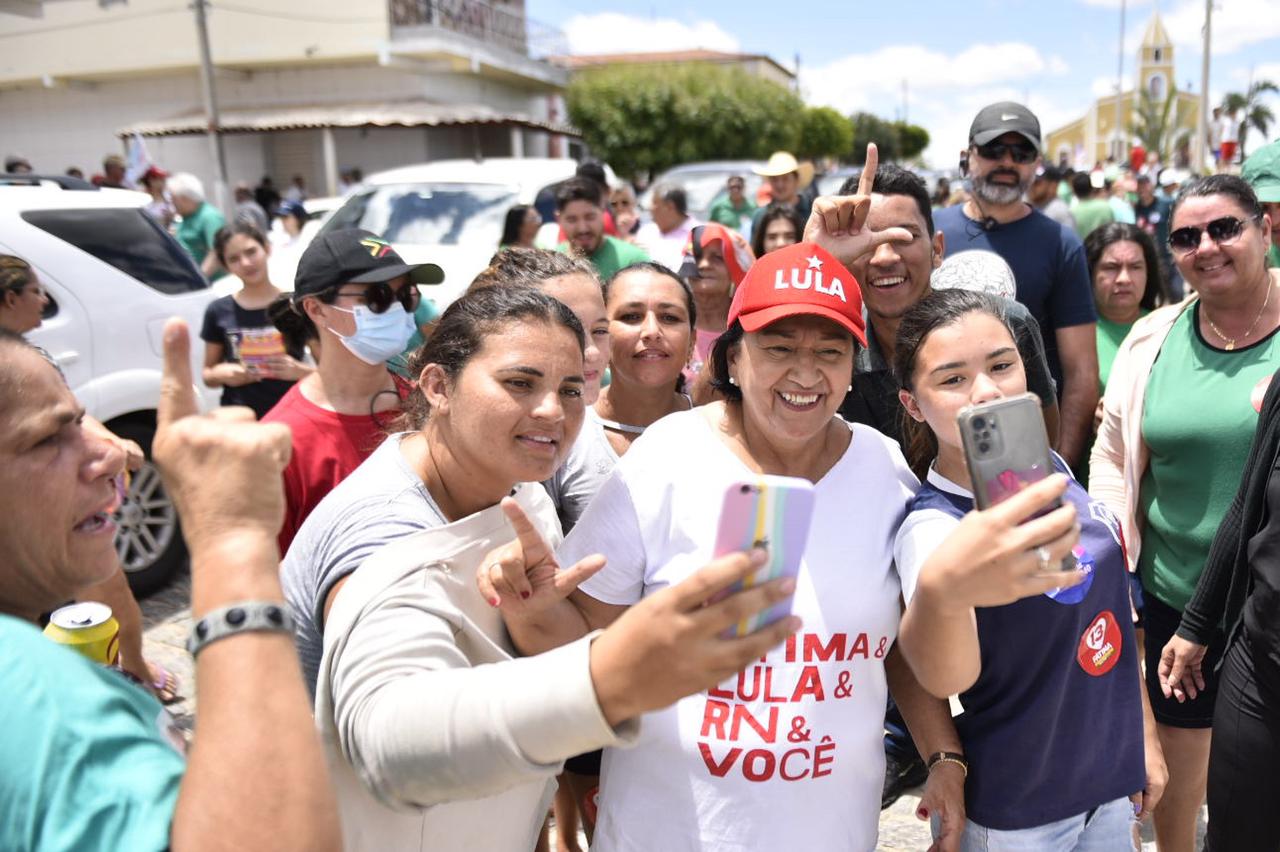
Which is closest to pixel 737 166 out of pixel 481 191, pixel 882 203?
pixel 481 191

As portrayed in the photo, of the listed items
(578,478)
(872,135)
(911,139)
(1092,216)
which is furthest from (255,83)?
(911,139)

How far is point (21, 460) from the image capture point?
48.4 inches

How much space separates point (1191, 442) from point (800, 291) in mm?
1563

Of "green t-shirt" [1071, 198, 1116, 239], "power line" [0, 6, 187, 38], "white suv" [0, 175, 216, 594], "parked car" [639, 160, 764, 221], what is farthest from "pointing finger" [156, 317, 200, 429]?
"power line" [0, 6, 187, 38]

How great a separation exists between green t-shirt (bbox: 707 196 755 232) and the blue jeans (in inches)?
314

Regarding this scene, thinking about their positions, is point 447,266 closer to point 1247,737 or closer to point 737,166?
point 1247,737

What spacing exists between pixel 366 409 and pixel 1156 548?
8.11ft

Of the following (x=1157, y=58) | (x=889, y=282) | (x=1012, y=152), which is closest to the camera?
(x=889, y=282)

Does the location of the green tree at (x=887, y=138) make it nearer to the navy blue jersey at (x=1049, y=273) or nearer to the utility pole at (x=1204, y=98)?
the utility pole at (x=1204, y=98)

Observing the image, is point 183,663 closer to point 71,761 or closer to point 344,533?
point 344,533

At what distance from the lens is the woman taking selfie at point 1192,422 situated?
2703 millimetres

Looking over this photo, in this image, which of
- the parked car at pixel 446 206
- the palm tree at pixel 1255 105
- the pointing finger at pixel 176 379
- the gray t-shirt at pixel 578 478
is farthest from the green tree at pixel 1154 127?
the pointing finger at pixel 176 379

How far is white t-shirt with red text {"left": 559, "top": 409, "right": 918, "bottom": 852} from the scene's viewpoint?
1.72m

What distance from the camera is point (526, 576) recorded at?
1.54 m
